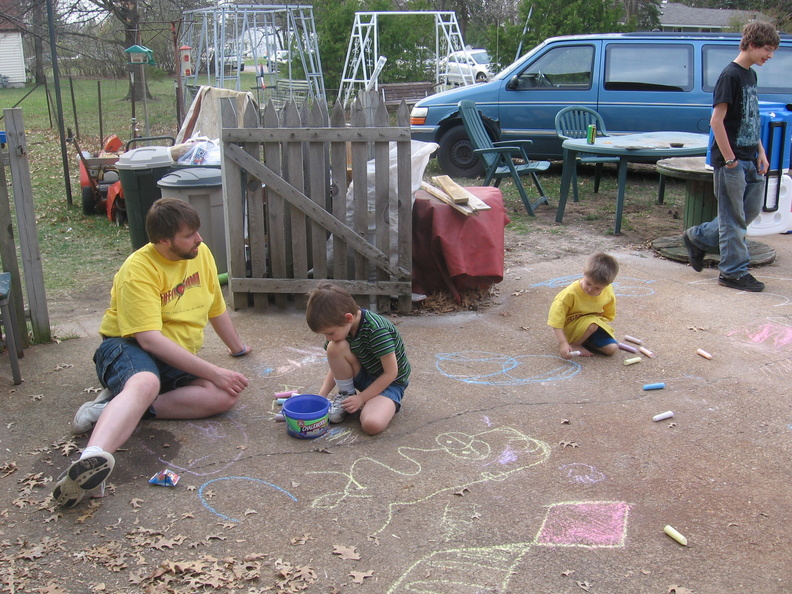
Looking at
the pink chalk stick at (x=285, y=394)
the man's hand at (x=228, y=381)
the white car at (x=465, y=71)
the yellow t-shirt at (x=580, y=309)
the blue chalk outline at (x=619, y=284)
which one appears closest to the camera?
the man's hand at (x=228, y=381)

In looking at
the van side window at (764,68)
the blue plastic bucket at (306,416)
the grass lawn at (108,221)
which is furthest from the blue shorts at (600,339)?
the van side window at (764,68)

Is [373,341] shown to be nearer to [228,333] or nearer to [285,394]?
[285,394]

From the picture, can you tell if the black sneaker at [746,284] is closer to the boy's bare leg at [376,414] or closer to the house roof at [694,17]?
the boy's bare leg at [376,414]

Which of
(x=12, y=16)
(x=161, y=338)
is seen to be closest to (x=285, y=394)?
(x=161, y=338)

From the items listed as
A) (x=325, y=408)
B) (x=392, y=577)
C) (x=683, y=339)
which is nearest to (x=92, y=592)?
(x=392, y=577)

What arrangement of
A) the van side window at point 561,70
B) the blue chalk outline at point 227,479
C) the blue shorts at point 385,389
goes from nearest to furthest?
the blue chalk outline at point 227,479, the blue shorts at point 385,389, the van side window at point 561,70

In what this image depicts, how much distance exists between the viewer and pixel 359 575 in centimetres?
263

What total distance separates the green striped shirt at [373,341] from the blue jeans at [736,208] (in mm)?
3588

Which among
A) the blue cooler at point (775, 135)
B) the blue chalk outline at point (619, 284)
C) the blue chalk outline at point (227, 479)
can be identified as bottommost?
the blue chalk outline at point (227, 479)

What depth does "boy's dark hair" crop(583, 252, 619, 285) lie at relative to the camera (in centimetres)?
442

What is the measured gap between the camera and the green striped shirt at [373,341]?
362cm

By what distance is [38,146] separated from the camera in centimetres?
1642

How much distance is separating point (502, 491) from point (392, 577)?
2.42ft

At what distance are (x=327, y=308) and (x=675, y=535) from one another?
1751 millimetres
